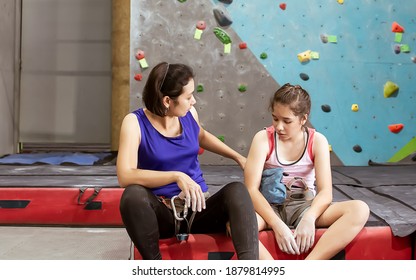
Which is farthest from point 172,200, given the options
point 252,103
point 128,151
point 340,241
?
point 252,103

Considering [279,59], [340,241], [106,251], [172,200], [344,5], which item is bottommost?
[106,251]

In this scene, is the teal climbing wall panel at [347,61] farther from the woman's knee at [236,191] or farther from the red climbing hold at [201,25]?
the woman's knee at [236,191]

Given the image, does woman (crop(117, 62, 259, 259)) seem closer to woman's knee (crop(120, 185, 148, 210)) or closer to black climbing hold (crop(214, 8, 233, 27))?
woman's knee (crop(120, 185, 148, 210))

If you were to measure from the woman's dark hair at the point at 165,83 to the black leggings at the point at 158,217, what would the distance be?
0.32 m

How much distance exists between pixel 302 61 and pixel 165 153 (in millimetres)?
2717

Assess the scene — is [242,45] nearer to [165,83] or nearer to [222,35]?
[222,35]

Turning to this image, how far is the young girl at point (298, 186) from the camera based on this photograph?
5.99ft

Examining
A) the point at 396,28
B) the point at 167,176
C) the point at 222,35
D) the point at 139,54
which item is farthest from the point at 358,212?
the point at 396,28

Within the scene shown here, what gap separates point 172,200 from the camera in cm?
177

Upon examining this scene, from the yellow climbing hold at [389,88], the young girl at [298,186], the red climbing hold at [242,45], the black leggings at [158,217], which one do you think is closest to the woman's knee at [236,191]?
the black leggings at [158,217]

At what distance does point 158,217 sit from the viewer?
176 cm
